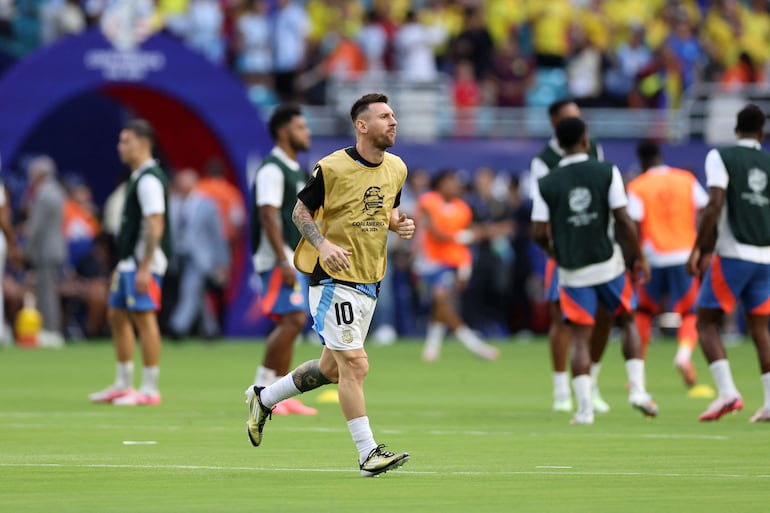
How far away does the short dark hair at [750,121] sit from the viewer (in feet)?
47.6

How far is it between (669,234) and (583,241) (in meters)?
4.99

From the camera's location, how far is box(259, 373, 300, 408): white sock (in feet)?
37.6

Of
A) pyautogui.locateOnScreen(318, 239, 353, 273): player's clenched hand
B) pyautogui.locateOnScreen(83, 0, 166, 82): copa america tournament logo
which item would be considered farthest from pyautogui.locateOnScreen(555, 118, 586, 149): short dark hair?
pyautogui.locateOnScreen(83, 0, 166, 82): copa america tournament logo

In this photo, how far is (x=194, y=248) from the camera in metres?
28.0

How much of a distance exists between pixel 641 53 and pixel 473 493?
25123 millimetres

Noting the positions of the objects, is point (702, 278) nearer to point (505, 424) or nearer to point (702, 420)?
point (702, 420)

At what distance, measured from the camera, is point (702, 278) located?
48.6 ft

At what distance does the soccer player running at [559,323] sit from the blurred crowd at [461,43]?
1389 centimetres

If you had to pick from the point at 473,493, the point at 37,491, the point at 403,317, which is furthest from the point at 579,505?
the point at 403,317

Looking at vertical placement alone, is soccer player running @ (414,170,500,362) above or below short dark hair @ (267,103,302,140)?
below

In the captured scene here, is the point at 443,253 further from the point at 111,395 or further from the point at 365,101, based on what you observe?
the point at 365,101

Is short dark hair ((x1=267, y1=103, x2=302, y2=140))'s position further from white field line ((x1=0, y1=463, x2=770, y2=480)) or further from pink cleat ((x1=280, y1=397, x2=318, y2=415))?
white field line ((x1=0, y1=463, x2=770, y2=480))

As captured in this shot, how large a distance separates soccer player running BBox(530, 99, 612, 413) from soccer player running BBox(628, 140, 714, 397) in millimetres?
2804

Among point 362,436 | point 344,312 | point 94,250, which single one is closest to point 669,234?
point 344,312
